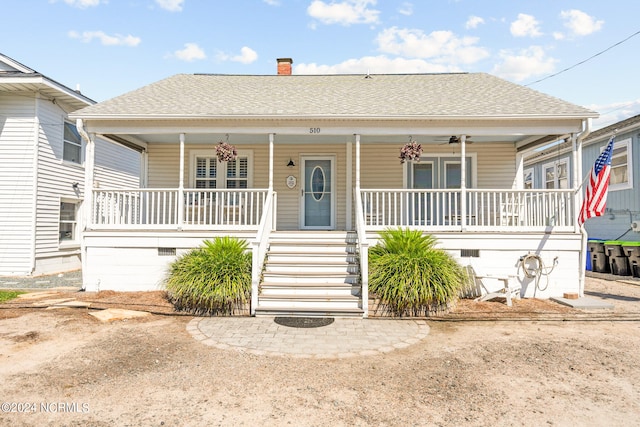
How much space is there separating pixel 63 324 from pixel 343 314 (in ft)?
15.0

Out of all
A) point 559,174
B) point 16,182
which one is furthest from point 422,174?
point 16,182

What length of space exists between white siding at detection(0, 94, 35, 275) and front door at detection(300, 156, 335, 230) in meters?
8.20

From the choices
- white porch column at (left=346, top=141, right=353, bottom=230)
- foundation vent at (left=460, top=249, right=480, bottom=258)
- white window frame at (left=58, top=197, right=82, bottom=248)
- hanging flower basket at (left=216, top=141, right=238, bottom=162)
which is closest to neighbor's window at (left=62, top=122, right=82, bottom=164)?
white window frame at (left=58, top=197, right=82, bottom=248)

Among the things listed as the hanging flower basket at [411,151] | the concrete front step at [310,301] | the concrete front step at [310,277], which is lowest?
the concrete front step at [310,301]

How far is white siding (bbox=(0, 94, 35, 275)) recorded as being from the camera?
10750 millimetres

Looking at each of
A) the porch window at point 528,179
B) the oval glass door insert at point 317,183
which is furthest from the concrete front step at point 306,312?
the porch window at point 528,179

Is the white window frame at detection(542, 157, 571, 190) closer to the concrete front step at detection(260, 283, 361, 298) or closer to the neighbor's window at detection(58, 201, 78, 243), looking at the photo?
the concrete front step at detection(260, 283, 361, 298)

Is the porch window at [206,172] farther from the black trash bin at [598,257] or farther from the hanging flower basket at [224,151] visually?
the black trash bin at [598,257]

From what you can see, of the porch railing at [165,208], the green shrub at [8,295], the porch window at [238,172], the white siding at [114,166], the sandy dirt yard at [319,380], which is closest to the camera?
the sandy dirt yard at [319,380]

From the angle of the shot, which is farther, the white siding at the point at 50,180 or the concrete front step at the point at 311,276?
Result: the white siding at the point at 50,180

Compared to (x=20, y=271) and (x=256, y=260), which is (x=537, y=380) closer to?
(x=256, y=260)

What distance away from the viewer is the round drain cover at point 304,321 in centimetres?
584

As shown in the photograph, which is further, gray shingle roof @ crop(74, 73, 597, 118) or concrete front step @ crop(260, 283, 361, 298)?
gray shingle roof @ crop(74, 73, 597, 118)

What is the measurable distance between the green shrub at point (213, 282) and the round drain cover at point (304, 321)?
2.80ft
